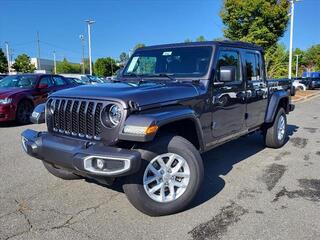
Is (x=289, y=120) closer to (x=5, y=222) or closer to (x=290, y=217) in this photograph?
(x=290, y=217)

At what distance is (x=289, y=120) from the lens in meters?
11.7

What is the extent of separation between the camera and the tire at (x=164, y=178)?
144 inches

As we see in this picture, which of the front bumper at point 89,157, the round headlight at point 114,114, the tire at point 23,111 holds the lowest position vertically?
the tire at point 23,111

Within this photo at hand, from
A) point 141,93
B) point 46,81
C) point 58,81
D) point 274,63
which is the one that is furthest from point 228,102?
point 274,63

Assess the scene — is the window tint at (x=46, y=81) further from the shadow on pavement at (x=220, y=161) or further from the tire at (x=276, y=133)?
the tire at (x=276, y=133)

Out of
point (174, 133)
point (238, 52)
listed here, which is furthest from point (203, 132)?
point (238, 52)

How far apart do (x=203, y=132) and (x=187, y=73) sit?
2.82 ft

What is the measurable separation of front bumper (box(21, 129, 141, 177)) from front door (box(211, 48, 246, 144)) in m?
1.81

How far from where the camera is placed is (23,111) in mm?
10609

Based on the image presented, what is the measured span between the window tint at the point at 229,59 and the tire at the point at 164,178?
58.4 inches

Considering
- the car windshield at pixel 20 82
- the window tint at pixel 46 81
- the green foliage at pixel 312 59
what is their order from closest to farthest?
the car windshield at pixel 20 82
the window tint at pixel 46 81
the green foliage at pixel 312 59

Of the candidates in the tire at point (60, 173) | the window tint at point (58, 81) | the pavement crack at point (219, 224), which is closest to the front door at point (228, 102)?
the pavement crack at point (219, 224)

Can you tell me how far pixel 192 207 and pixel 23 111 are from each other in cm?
799

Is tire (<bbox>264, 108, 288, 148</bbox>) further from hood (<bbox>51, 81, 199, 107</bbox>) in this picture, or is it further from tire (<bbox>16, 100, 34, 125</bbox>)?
tire (<bbox>16, 100, 34, 125</bbox>)
